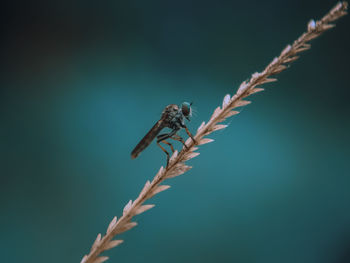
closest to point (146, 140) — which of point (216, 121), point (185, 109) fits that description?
point (185, 109)

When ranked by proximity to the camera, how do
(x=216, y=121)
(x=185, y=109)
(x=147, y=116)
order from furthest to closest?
(x=147, y=116) < (x=185, y=109) < (x=216, y=121)

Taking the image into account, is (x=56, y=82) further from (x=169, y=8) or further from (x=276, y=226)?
(x=276, y=226)

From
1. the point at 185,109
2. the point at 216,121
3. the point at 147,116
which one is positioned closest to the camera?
the point at 216,121

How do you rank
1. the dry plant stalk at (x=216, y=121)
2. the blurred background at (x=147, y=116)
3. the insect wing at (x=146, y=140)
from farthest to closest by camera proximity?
the blurred background at (x=147, y=116), the insect wing at (x=146, y=140), the dry plant stalk at (x=216, y=121)

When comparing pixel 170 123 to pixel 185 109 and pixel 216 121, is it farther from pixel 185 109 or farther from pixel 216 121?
pixel 216 121

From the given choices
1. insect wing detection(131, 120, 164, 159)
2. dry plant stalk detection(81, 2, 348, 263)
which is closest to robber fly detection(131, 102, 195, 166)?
insect wing detection(131, 120, 164, 159)

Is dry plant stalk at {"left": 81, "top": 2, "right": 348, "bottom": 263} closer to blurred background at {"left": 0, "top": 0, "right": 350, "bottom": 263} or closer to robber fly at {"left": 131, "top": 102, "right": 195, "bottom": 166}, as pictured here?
robber fly at {"left": 131, "top": 102, "right": 195, "bottom": 166}

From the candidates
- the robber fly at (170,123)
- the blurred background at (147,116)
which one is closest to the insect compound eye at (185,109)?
the robber fly at (170,123)

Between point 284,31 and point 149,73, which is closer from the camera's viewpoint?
point 284,31

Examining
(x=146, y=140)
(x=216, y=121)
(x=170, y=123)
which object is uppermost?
(x=170, y=123)

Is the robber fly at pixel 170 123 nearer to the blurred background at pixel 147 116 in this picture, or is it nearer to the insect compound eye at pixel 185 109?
the insect compound eye at pixel 185 109

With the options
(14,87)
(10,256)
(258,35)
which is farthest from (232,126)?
(10,256)
